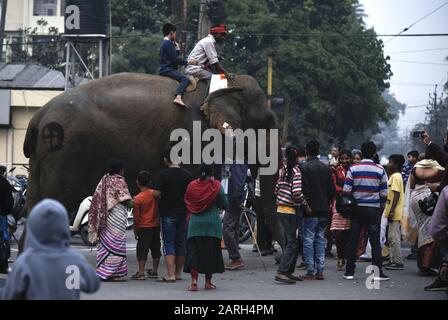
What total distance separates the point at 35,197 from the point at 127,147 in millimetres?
1423

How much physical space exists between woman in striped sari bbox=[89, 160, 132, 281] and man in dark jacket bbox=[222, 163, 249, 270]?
206 centimetres

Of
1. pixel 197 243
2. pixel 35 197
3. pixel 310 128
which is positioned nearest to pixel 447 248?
pixel 197 243

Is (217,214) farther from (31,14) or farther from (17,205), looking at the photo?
(31,14)

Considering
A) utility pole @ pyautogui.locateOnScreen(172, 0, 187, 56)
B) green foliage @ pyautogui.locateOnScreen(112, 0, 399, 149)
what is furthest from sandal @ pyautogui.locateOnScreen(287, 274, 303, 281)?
green foliage @ pyautogui.locateOnScreen(112, 0, 399, 149)

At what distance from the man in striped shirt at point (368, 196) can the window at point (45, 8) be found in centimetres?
5496

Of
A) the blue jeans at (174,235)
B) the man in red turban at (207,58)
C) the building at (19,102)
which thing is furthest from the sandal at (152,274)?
the building at (19,102)

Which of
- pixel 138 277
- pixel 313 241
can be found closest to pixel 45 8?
pixel 138 277

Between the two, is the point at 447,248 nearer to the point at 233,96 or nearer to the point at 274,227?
the point at 274,227

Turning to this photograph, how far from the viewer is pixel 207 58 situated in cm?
1502

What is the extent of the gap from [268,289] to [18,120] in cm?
3089

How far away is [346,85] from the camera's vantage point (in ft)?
149

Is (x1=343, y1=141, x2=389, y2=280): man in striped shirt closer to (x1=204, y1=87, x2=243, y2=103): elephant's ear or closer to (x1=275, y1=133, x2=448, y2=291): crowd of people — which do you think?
(x1=275, y1=133, x2=448, y2=291): crowd of people

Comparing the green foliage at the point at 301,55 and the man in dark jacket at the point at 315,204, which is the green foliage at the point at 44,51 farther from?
the man in dark jacket at the point at 315,204

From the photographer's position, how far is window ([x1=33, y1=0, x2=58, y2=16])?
66375 millimetres
